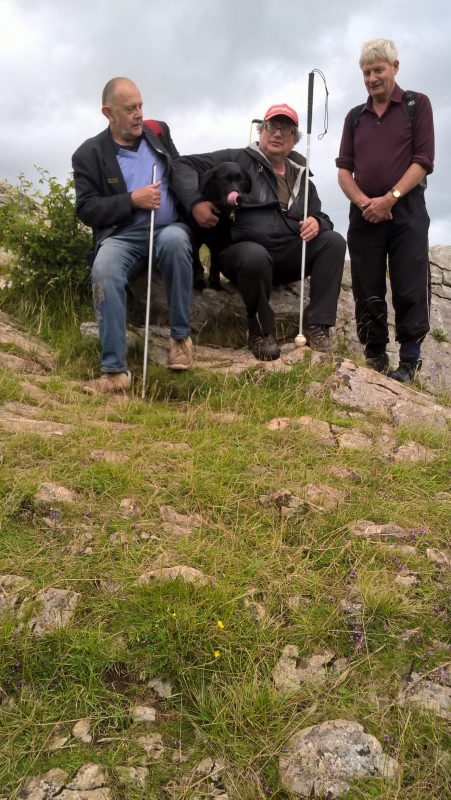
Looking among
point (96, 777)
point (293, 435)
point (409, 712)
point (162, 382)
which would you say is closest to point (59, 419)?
point (162, 382)

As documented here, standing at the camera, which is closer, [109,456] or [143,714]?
[143,714]

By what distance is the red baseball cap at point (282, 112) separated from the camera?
6.66 m

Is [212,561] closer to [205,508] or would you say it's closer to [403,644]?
[205,508]

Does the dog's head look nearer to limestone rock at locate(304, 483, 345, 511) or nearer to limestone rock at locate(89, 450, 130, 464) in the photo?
limestone rock at locate(89, 450, 130, 464)

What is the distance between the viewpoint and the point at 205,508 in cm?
406

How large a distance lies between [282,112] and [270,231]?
46.5 inches

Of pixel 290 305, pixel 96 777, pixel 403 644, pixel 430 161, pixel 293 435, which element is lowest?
pixel 96 777

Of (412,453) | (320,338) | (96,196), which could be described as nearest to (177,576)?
(412,453)

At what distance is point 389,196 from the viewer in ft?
21.7

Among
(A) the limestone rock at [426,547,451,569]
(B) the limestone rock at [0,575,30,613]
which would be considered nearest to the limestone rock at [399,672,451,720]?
(A) the limestone rock at [426,547,451,569]

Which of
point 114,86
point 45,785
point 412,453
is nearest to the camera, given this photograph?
point 45,785

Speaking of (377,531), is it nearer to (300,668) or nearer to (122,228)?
(300,668)

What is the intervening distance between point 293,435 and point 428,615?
2037 mm

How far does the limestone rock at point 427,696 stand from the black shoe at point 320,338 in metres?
4.11
